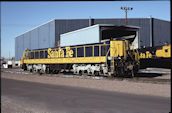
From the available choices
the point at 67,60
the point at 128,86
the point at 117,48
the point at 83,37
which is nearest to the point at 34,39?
the point at 83,37

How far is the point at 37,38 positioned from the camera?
59625 mm

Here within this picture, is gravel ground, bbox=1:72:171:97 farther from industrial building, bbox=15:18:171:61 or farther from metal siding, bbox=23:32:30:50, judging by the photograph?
metal siding, bbox=23:32:30:50

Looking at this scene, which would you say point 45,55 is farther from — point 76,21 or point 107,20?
point 107,20

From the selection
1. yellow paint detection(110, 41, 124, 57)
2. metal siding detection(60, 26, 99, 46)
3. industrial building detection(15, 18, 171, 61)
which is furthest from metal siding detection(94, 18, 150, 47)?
yellow paint detection(110, 41, 124, 57)

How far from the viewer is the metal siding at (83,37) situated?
28664 millimetres

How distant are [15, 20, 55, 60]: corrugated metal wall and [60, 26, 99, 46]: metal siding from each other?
13894 millimetres

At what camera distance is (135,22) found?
51.5 m

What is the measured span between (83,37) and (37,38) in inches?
1256

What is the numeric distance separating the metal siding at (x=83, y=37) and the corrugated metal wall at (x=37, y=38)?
45.6 feet

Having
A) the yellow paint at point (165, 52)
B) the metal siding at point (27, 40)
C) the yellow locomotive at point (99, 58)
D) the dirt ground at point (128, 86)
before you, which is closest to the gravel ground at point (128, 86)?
the dirt ground at point (128, 86)

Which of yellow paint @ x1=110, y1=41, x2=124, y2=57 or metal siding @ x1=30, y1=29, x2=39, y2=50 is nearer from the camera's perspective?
yellow paint @ x1=110, y1=41, x2=124, y2=57

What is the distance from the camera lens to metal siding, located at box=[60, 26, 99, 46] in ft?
94.0

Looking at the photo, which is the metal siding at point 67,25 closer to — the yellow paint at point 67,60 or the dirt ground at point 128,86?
the yellow paint at point 67,60

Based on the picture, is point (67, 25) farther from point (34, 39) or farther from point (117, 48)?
point (117, 48)
